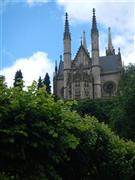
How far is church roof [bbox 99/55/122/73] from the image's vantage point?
11388 cm

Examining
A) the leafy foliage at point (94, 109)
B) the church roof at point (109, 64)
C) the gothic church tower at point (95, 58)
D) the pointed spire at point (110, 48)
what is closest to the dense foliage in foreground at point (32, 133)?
the leafy foliage at point (94, 109)

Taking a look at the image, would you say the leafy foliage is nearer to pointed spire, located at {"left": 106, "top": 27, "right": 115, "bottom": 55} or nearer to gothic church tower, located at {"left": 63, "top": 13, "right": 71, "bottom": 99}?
gothic church tower, located at {"left": 63, "top": 13, "right": 71, "bottom": 99}

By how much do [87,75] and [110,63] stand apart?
8033mm

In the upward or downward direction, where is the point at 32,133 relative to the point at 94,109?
downward

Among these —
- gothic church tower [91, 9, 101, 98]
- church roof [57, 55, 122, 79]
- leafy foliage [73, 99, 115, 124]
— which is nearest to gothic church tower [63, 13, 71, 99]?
church roof [57, 55, 122, 79]

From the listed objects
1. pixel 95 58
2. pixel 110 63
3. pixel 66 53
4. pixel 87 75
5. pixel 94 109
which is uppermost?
pixel 66 53

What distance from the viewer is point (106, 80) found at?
367ft

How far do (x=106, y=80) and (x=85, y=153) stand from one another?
9491 cm

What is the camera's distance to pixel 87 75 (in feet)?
365

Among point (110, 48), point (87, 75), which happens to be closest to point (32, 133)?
point (87, 75)

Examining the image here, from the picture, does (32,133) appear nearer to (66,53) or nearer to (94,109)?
(94,109)

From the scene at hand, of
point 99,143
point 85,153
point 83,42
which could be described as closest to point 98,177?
point 99,143

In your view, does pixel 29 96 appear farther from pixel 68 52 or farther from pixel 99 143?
pixel 68 52

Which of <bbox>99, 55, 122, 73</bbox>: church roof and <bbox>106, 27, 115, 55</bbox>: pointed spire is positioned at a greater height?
<bbox>106, 27, 115, 55</bbox>: pointed spire
